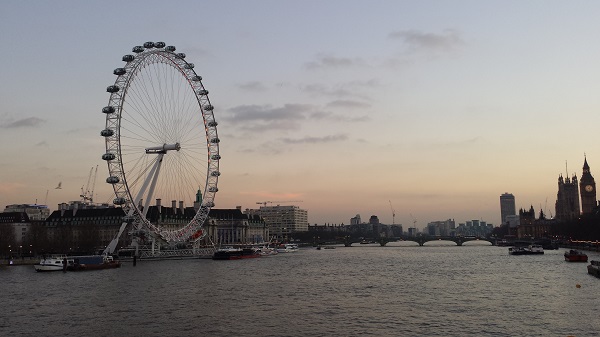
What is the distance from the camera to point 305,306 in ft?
150

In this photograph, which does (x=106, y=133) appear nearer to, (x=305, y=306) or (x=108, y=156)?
(x=108, y=156)

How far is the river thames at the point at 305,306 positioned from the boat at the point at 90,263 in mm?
20415

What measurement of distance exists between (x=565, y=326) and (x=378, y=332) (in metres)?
11.2

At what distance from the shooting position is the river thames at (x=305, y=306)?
35.7 metres

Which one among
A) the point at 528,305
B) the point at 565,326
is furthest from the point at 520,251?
the point at 565,326

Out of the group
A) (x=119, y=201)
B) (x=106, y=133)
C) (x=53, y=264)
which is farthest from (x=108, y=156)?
(x=53, y=264)

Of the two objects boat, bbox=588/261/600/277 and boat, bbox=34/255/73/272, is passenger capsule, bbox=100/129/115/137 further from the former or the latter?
boat, bbox=588/261/600/277

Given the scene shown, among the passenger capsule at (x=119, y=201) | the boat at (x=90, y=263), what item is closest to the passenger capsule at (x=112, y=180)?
the passenger capsule at (x=119, y=201)

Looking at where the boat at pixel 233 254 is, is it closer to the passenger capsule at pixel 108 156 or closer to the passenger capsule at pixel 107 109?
the passenger capsule at pixel 108 156

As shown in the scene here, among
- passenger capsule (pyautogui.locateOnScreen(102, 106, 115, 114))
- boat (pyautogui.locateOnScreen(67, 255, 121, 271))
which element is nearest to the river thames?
boat (pyautogui.locateOnScreen(67, 255, 121, 271))

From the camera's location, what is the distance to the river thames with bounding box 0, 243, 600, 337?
35.7 meters

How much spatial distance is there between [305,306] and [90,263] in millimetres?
58495

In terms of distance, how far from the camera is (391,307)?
44.6 meters

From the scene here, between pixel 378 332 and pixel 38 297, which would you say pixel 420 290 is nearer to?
pixel 378 332
